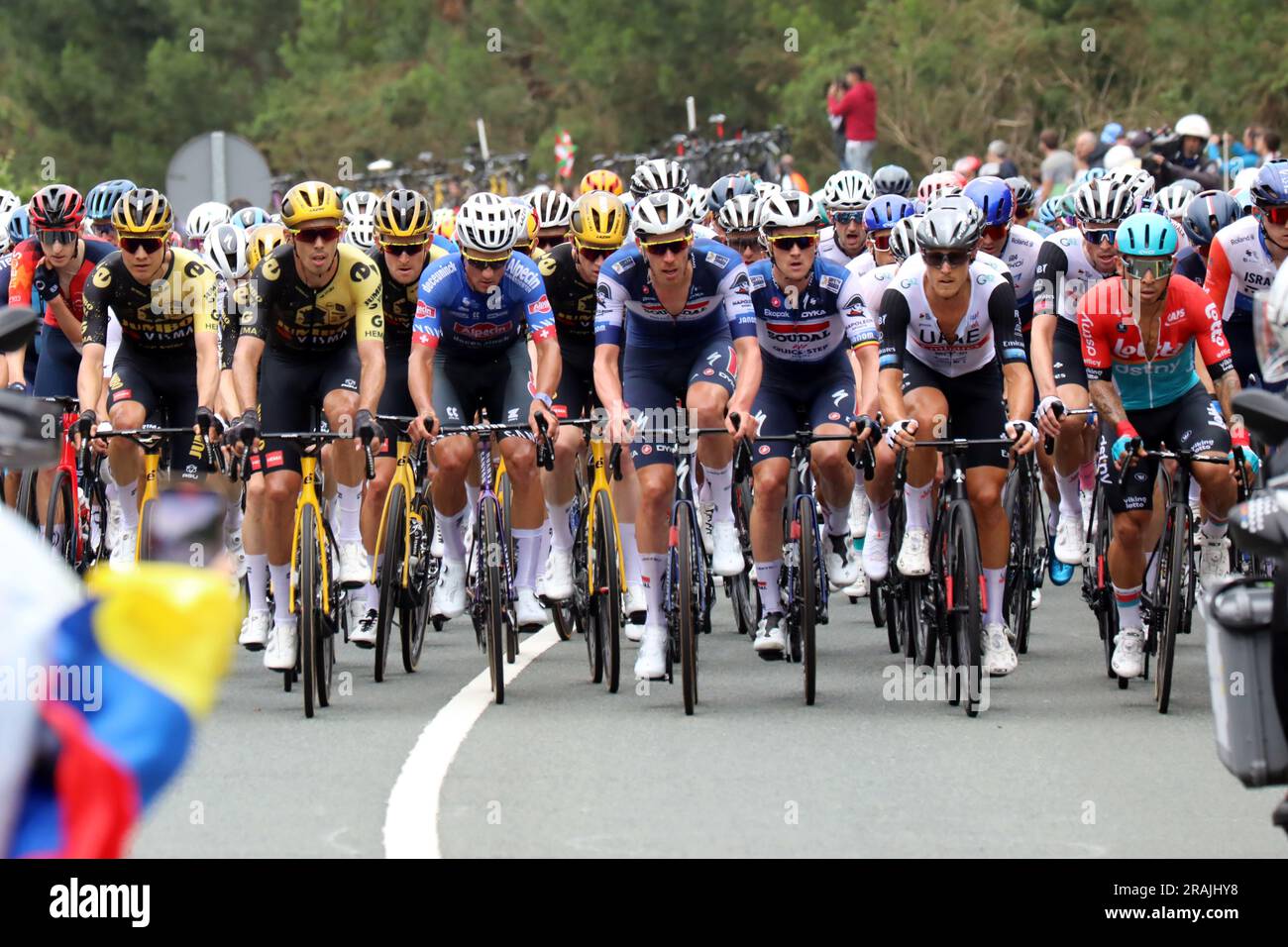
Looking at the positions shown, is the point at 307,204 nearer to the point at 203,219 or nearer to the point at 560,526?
the point at 560,526

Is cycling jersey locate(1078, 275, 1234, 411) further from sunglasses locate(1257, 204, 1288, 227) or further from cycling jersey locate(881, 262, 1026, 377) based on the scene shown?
sunglasses locate(1257, 204, 1288, 227)

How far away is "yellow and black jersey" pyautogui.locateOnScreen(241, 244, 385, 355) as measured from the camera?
35.0ft

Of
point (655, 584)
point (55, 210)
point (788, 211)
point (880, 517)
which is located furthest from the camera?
point (55, 210)

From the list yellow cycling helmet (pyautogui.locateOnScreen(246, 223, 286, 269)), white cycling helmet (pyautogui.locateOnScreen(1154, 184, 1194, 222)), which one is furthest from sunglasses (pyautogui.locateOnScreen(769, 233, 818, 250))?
white cycling helmet (pyautogui.locateOnScreen(1154, 184, 1194, 222))

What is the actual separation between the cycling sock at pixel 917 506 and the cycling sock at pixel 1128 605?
924 mm

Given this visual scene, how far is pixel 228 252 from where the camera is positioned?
13734 millimetres

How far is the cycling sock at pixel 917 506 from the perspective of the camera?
10.5m

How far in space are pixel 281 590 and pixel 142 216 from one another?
7.66ft

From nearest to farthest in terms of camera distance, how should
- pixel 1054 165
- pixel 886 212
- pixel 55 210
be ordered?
pixel 55 210 < pixel 886 212 < pixel 1054 165

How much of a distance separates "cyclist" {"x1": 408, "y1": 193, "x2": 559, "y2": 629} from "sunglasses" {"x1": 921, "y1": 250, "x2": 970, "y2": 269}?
170cm

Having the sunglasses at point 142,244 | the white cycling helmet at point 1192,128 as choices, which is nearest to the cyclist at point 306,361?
the sunglasses at point 142,244

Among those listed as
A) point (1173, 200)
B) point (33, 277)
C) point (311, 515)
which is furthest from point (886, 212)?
point (311, 515)

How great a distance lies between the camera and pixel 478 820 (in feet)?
23.9
